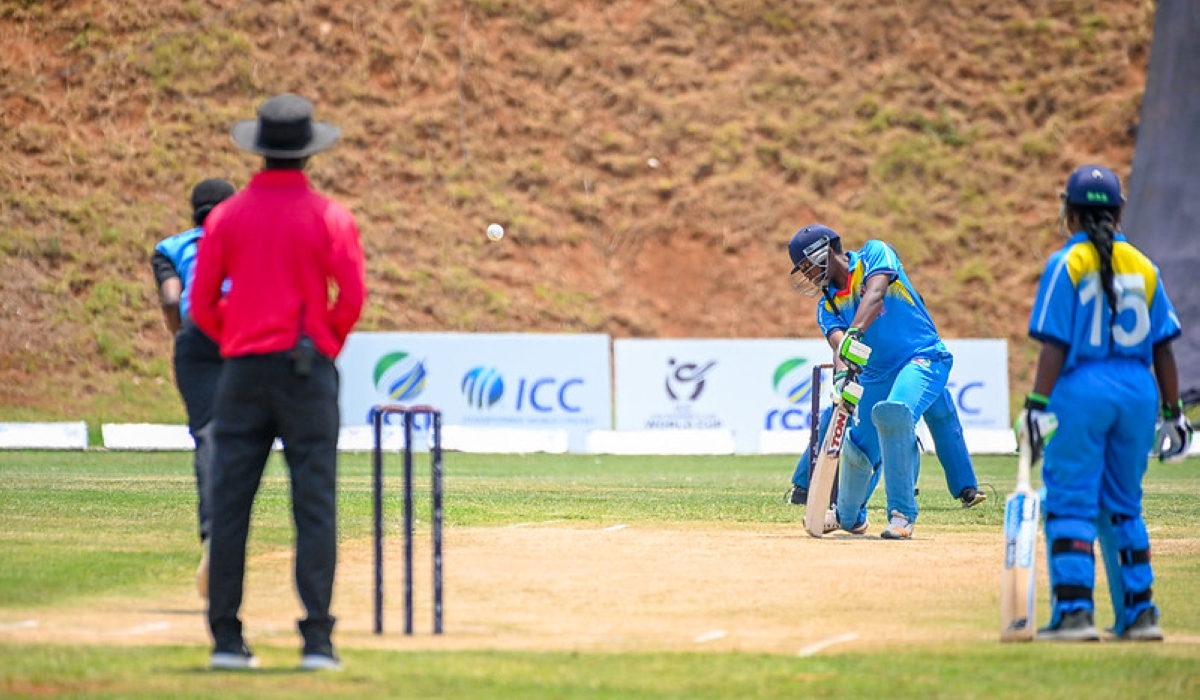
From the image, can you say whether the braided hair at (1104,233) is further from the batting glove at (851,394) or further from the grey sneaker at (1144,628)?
the batting glove at (851,394)

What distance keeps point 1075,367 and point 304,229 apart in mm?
3524

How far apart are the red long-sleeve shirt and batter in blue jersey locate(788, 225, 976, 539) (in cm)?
646

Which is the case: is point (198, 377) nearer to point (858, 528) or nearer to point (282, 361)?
point (282, 361)

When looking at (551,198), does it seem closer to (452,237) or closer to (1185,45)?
(452,237)

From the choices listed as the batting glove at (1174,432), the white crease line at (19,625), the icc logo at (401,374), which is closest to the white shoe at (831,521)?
the batting glove at (1174,432)

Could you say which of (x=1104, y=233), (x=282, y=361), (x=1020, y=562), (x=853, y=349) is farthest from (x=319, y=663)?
(x=853, y=349)

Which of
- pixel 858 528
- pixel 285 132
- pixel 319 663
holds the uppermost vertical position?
pixel 285 132

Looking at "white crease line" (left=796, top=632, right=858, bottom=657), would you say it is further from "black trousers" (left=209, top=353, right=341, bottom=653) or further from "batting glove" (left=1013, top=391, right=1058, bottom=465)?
"black trousers" (left=209, top=353, right=341, bottom=653)

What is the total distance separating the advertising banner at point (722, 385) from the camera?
1129 inches

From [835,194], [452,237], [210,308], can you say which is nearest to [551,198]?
[452,237]

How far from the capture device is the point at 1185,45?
128 feet

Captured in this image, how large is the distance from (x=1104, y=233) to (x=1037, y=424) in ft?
3.09

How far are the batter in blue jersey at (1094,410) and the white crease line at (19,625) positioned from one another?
4575 mm

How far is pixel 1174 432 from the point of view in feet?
30.8
